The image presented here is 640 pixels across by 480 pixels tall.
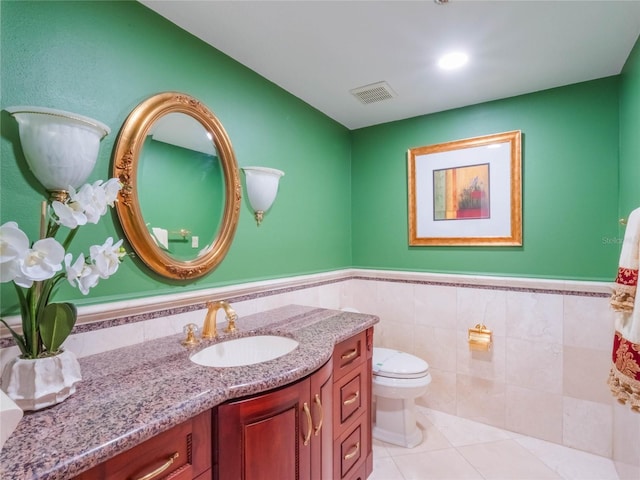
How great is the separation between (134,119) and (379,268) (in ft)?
6.68

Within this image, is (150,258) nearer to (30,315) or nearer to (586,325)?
(30,315)

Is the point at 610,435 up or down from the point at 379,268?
down

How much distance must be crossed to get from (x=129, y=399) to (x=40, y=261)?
1.37ft

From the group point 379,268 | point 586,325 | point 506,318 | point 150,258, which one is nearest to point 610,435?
point 586,325

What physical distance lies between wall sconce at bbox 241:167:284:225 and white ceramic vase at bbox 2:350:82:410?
1177mm

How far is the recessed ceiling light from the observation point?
67.8 inches

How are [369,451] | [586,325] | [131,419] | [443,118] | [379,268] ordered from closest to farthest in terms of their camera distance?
[131,419] < [369,451] < [586,325] < [443,118] < [379,268]

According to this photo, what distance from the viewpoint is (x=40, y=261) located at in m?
0.78

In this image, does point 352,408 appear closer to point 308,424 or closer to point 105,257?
point 308,424

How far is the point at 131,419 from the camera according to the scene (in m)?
0.77

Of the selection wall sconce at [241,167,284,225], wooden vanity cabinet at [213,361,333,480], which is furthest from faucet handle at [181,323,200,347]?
wall sconce at [241,167,284,225]

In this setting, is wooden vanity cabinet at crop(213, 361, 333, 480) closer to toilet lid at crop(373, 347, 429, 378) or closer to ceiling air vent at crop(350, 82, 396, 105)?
toilet lid at crop(373, 347, 429, 378)

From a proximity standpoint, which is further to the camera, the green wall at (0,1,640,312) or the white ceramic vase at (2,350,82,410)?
the green wall at (0,1,640,312)

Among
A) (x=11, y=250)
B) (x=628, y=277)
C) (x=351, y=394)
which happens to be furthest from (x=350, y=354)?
Result: (x=11, y=250)
